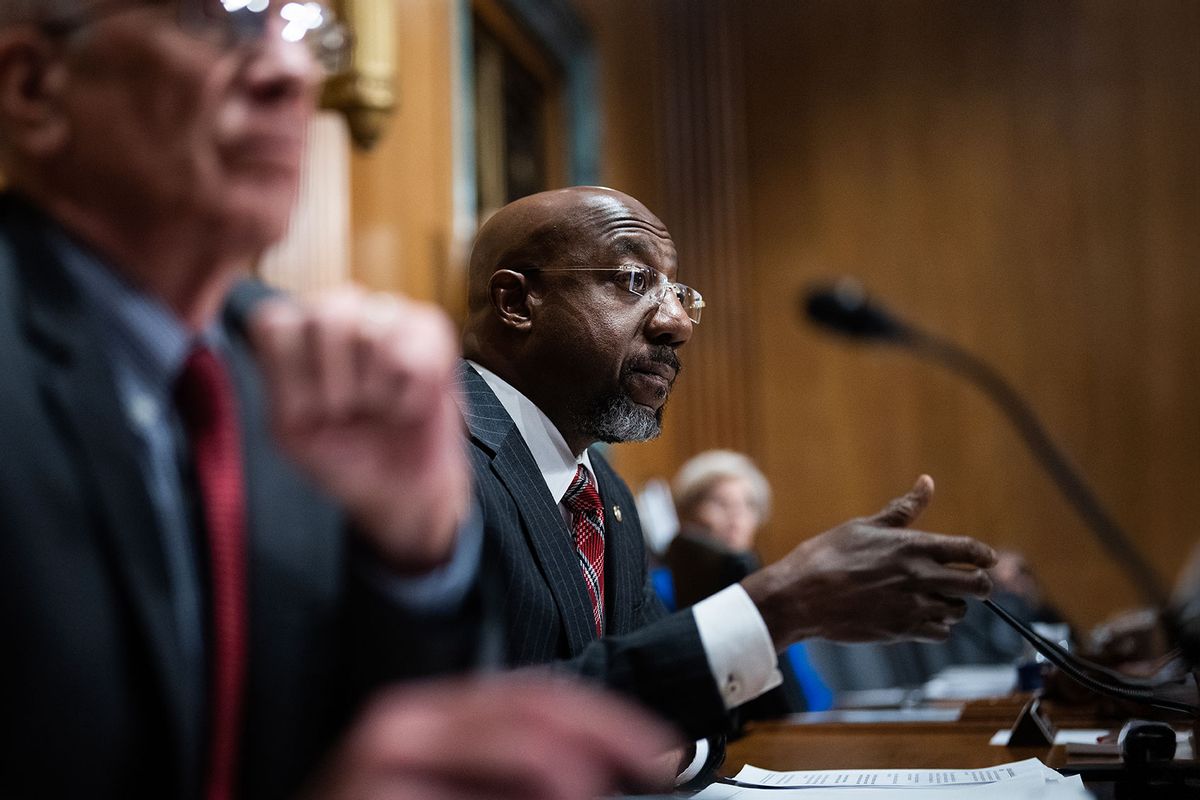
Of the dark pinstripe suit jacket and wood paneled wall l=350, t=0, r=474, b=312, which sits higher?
wood paneled wall l=350, t=0, r=474, b=312

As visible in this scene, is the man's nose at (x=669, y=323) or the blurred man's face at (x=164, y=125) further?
the man's nose at (x=669, y=323)

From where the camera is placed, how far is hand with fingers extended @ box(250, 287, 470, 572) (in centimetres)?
76

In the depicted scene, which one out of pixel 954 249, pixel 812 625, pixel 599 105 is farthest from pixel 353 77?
pixel 954 249

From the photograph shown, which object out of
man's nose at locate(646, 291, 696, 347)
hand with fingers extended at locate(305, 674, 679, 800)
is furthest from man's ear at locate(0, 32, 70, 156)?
man's nose at locate(646, 291, 696, 347)

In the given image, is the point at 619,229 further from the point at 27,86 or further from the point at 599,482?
the point at 27,86

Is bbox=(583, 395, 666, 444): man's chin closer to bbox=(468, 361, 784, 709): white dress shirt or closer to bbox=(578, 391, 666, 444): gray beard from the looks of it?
bbox=(578, 391, 666, 444): gray beard

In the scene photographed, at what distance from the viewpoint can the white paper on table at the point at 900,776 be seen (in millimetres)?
1546

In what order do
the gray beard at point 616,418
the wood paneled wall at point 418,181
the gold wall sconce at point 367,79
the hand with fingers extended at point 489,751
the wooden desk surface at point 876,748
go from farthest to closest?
1. the wood paneled wall at point 418,181
2. the gold wall sconce at point 367,79
3. the gray beard at point 616,418
4. the wooden desk surface at point 876,748
5. the hand with fingers extended at point 489,751

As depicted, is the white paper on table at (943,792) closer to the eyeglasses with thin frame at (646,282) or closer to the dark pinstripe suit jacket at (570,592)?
the dark pinstripe suit jacket at (570,592)

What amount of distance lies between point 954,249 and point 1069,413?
4.47 feet

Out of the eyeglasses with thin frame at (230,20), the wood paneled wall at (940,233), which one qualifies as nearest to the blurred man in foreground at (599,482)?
the eyeglasses with thin frame at (230,20)

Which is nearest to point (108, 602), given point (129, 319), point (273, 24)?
point (129, 319)

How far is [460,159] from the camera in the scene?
5.63m

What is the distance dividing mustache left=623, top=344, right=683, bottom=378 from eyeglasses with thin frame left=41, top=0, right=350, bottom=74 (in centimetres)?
107
